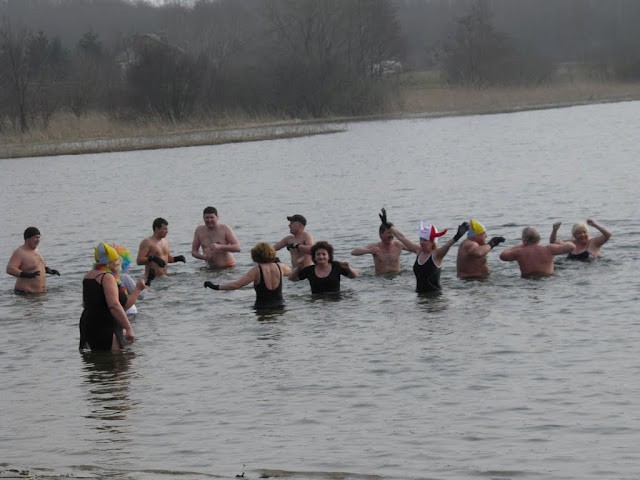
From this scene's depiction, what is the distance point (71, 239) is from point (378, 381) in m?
14.7

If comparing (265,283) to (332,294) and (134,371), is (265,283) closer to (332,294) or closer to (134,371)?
(332,294)

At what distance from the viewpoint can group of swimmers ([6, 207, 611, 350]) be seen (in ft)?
41.0

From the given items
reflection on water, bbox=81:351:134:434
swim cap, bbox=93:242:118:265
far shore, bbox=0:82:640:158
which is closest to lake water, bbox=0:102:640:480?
reflection on water, bbox=81:351:134:434

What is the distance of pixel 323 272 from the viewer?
16.0m

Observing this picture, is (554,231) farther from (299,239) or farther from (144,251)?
(144,251)

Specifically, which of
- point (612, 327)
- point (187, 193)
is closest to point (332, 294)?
point (612, 327)

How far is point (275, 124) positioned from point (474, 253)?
45311 millimetres

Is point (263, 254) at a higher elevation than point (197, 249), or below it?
higher

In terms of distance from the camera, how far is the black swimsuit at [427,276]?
15688mm

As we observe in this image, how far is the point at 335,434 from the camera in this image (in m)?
9.84

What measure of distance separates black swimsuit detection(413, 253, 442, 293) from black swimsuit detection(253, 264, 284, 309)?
70.5 inches

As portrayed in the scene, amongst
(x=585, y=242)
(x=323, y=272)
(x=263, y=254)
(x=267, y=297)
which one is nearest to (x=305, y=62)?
(x=585, y=242)

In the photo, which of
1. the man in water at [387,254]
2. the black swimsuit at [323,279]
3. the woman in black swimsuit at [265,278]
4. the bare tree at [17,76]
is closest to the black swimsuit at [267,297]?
the woman in black swimsuit at [265,278]

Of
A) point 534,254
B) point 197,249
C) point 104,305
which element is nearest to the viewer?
point 104,305
